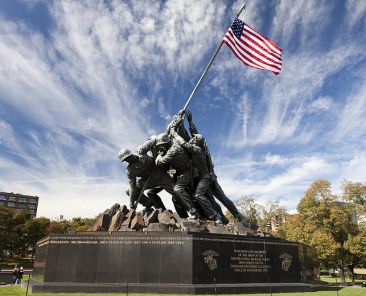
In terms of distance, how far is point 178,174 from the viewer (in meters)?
17.7

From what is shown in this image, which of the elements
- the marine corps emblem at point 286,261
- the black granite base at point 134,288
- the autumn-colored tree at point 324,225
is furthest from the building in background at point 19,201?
the marine corps emblem at point 286,261

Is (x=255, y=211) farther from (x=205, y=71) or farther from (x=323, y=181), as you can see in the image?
(x=205, y=71)

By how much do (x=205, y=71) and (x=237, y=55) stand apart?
1934 millimetres

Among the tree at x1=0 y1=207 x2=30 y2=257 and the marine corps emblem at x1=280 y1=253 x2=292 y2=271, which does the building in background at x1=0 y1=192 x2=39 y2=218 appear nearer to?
the tree at x1=0 y1=207 x2=30 y2=257

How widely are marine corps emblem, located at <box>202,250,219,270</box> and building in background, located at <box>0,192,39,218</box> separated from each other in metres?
117

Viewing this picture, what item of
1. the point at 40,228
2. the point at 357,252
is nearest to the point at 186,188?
the point at 357,252

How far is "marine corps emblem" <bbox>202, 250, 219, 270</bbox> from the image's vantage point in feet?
43.6

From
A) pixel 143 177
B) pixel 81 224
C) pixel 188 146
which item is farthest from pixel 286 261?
pixel 81 224

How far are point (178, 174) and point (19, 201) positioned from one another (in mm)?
117970

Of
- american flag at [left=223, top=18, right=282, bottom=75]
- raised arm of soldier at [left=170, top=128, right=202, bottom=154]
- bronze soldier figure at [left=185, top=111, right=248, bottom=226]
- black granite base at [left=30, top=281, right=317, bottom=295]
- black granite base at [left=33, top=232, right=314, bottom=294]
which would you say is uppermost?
american flag at [left=223, top=18, right=282, bottom=75]

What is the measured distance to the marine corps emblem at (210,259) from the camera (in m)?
13.3

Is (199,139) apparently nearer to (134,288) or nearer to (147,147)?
(147,147)

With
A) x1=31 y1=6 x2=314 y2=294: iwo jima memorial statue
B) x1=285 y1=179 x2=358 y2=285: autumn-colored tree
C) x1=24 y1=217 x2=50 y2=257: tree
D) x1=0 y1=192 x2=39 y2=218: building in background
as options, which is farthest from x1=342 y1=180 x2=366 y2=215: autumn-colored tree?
x1=0 y1=192 x2=39 y2=218: building in background

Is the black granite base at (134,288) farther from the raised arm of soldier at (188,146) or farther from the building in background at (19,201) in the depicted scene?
the building in background at (19,201)
